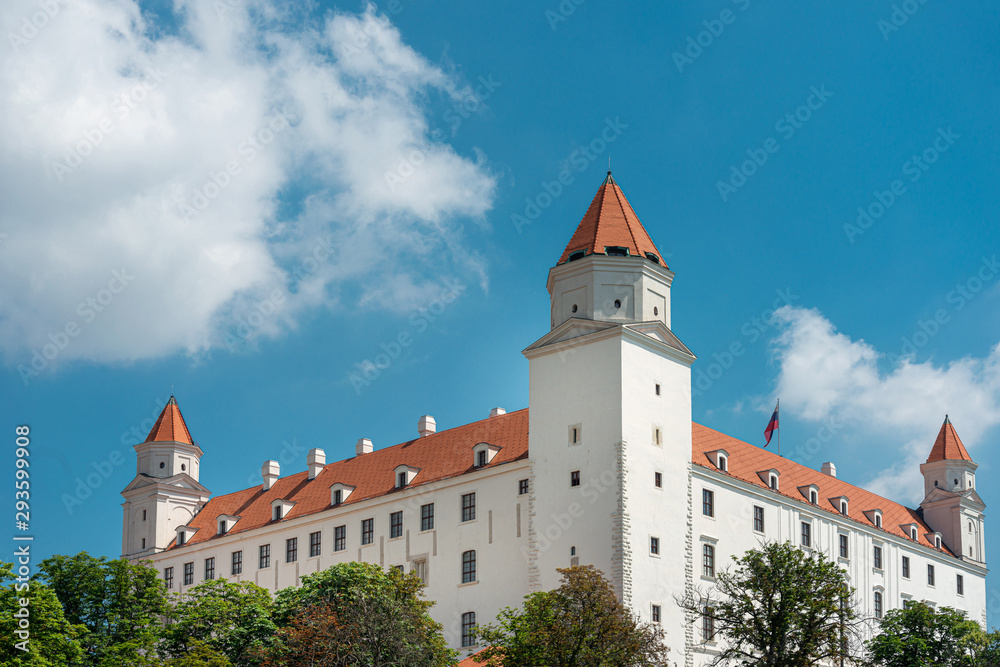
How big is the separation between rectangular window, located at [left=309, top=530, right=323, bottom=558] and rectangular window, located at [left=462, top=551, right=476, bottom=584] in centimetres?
1143

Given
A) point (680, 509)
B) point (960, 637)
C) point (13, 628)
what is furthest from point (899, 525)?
point (13, 628)

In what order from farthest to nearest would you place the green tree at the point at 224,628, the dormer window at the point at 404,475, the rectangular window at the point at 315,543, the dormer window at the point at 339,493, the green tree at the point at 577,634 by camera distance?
1. the dormer window at the point at 339,493
2. the rectangular window at the point at 315,543
3. the dormer window at the point at 404,475
4. the green tree at the point at 224,628
5. the green tree at the point at 577,634

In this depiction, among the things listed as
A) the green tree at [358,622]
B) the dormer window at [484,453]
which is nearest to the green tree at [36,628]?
the green tree at [358,622]

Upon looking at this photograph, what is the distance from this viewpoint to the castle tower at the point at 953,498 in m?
78.5

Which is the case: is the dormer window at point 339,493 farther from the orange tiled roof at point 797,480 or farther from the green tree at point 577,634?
the green tree at point 577,634

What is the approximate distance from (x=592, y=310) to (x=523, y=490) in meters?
8.86

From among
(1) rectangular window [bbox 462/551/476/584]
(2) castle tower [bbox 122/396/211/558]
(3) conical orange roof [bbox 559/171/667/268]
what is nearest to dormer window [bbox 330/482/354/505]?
(1) rectangular window [bbox 462/551/476/584]

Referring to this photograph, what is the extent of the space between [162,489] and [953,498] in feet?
166

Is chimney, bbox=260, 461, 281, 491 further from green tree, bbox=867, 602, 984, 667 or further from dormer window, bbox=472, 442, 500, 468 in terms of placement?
green tree, bbox=867, 602, 984, 667

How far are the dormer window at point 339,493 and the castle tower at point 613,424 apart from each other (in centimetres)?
1430

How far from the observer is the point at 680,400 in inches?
2276

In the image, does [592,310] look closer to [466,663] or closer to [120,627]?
[466,663]

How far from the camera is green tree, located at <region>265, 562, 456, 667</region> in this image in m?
42.9

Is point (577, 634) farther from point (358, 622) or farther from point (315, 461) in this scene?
point (315, 461)
